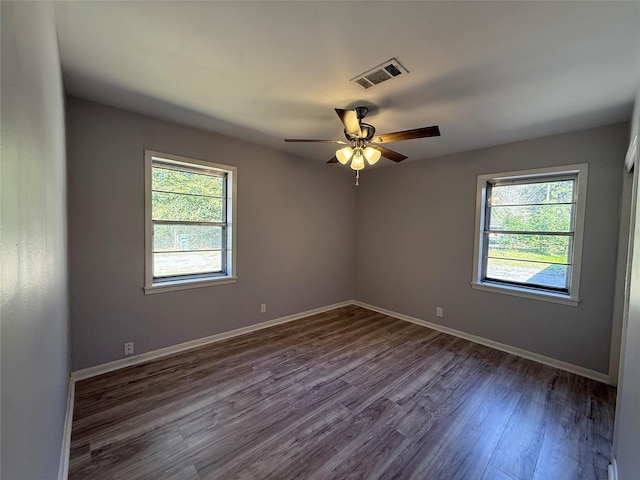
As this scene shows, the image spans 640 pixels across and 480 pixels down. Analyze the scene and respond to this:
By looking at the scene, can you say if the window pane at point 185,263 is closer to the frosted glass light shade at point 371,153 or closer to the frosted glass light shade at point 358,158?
the frosted glass light shade at point 358,158

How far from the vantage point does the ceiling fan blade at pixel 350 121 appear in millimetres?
2104

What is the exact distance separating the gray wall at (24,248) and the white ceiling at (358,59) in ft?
2.22

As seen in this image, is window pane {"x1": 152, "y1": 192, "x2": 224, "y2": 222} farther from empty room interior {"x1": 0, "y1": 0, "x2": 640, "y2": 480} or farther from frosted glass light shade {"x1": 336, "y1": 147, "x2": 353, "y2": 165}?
frosted glass light shade {"x1": 336, "y1": 147, "x2": 353, "y2": 165}

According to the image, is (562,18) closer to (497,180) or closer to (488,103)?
(488,103)

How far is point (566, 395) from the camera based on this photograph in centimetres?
246

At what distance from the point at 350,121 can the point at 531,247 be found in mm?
2778

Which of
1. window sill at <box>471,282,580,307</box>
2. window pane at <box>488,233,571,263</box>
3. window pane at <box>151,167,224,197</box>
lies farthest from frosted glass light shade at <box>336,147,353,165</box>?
window sill at <box>471,282,580,307</box>

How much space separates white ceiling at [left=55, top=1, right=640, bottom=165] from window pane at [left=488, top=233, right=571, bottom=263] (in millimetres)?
1237

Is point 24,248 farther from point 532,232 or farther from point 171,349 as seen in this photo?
point 532,232

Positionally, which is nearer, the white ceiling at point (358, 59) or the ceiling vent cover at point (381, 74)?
the white ceiling at point (358, 59)

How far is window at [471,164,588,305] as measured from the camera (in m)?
2.95

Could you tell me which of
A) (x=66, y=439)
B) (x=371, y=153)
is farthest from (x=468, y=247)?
(x=66, y=439)

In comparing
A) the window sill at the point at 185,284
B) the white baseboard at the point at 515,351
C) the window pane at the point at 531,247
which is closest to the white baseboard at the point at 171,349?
the window sill at the point at 185,284

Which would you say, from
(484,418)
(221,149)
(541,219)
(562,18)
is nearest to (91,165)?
(221,149)
